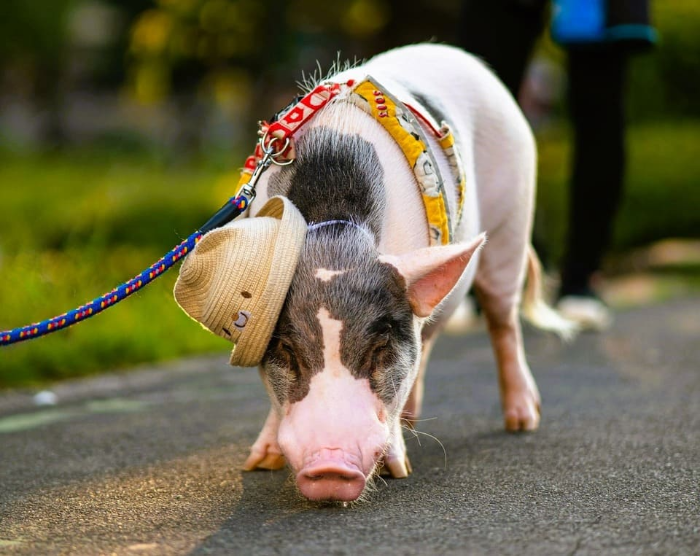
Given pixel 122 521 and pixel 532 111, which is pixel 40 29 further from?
pixel 122 521

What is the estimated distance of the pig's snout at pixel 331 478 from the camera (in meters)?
2.22

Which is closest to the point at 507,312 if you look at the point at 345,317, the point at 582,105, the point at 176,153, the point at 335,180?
the point at 335,180

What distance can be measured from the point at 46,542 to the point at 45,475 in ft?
2.12

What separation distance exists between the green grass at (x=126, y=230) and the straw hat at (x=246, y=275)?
0.46m

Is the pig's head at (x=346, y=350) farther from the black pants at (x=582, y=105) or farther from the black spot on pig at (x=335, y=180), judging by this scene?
the black pants at (x=582, y=105)

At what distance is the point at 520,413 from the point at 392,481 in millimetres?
754

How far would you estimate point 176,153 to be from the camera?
2045cm

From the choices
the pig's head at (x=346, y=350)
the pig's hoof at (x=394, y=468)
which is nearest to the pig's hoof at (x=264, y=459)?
the pig's hoof at (x=394, y=468)

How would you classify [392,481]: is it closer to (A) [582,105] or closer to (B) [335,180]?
(B) [335,180]

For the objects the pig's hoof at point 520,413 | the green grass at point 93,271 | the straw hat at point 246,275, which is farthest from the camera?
the green grass at point 93,271

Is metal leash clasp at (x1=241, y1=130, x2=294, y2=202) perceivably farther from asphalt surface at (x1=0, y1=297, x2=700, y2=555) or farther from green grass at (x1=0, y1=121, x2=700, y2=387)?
asphalt surface at (x1=0, y1=297, x2=700, y2=555)

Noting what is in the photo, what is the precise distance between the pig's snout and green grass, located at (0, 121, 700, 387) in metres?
0.79

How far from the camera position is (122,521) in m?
2.39

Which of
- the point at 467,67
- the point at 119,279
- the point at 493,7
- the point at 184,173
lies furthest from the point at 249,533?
the point at 184,173
